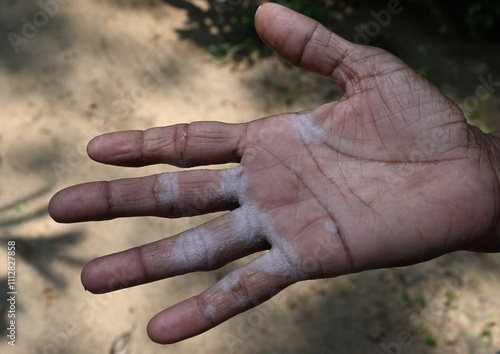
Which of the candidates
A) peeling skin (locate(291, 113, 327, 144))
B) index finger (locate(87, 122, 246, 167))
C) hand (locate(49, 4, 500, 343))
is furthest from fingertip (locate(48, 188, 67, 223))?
peeling skin (locate(291, 113, 327, 144))

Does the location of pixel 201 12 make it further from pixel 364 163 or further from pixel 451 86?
pixel 364 163

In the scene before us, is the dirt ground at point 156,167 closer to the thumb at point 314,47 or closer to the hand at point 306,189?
the hand at point 306,189

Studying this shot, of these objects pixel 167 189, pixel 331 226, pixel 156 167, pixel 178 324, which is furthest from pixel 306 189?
pixel 156 167

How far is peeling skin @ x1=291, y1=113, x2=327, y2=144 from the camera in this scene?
6.64 ft

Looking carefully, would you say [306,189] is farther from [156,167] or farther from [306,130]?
[156,167]

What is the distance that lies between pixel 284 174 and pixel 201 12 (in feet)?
8.25

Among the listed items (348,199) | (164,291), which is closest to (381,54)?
(348,199)

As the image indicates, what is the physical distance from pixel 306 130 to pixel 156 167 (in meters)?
1.57

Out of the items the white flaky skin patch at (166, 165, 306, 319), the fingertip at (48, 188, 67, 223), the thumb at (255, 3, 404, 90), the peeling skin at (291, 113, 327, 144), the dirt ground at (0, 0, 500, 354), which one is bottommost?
the dirt ground at (0, 0, 500, 354)

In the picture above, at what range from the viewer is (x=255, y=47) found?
12.5 ft

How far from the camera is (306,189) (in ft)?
6.37

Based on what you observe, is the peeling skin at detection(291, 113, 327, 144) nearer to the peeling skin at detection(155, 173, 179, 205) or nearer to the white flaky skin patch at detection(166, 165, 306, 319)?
the white flaky skin patch at detection(166, 165, 306, 319)

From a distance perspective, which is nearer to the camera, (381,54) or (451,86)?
(381,54)

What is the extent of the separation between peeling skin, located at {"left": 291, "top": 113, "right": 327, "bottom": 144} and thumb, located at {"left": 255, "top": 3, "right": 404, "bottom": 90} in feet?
0.73
